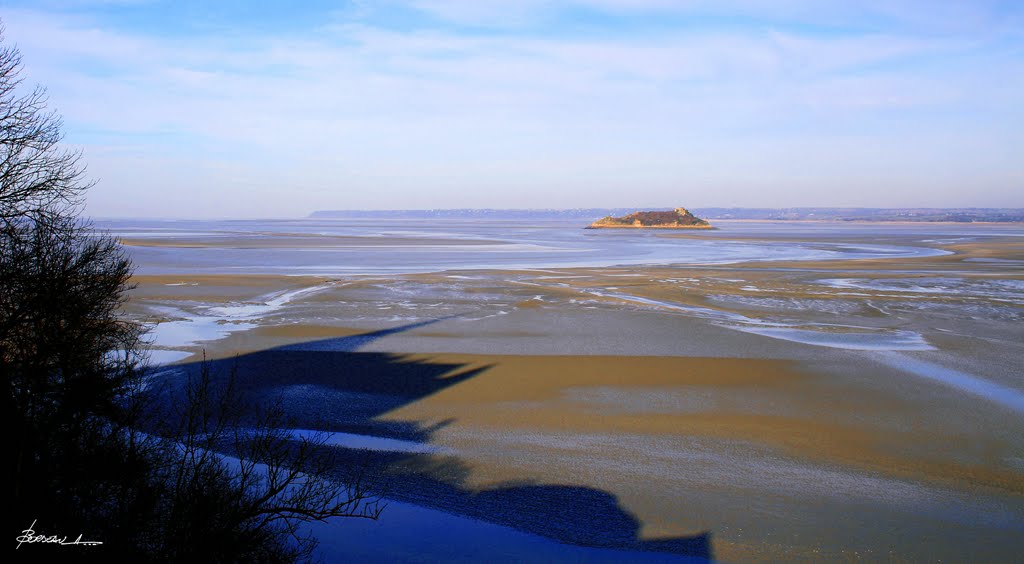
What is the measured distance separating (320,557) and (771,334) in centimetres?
1532

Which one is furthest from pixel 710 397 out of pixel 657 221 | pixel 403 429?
pixel 657 221

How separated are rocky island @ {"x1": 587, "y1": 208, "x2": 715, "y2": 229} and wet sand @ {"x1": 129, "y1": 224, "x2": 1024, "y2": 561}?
8623cm

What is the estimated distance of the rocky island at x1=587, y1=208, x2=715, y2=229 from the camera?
378ft

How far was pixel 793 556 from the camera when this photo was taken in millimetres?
8102

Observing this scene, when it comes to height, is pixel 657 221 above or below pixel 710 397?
above

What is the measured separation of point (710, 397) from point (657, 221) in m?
107

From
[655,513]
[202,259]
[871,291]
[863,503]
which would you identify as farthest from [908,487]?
[202,259]

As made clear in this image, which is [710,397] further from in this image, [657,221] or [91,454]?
[657,221]

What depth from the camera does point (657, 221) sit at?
391 ft
